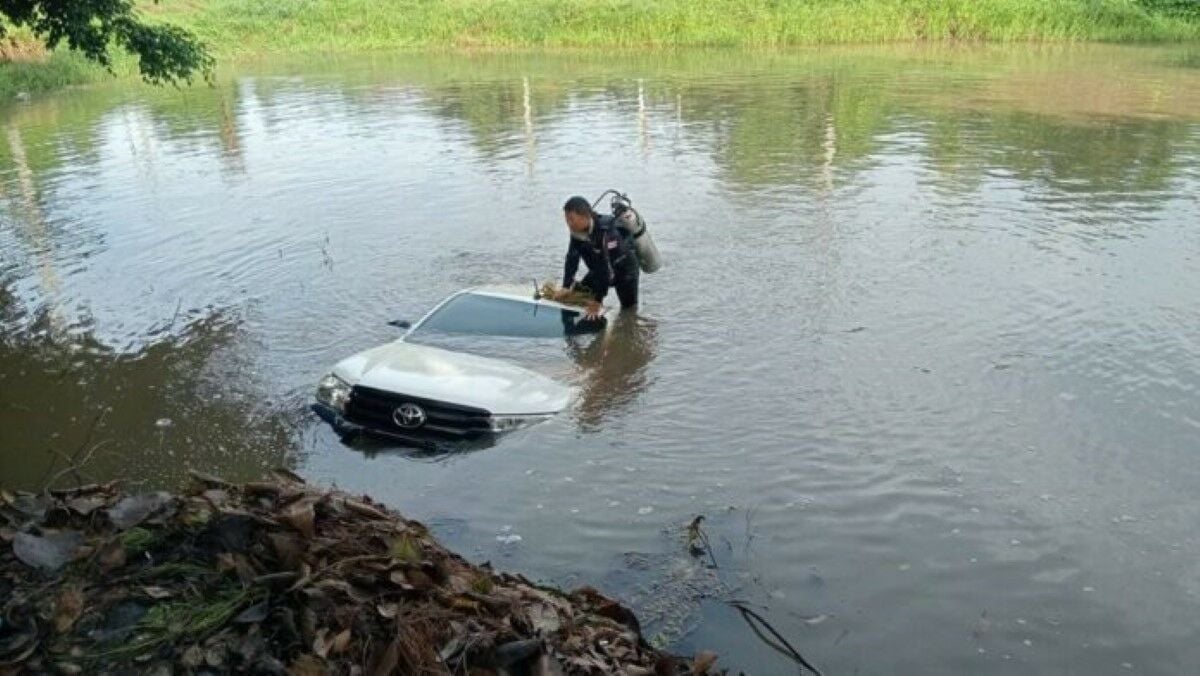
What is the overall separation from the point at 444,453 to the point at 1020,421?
4.47m

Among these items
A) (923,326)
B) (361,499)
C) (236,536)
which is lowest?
(923,326)

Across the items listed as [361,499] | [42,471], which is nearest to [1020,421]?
[361,499]

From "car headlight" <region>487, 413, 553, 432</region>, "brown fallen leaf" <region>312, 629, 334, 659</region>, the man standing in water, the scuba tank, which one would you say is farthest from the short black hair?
"brown fallen leaf" <region>312, 629, 334, 659</region>

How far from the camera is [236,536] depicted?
409 cm

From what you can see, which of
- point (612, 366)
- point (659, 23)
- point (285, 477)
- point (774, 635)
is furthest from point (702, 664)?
point (659, 23)

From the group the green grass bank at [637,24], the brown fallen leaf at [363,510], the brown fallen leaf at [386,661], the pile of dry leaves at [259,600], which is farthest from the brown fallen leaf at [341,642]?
the green grass bank at [637,24]

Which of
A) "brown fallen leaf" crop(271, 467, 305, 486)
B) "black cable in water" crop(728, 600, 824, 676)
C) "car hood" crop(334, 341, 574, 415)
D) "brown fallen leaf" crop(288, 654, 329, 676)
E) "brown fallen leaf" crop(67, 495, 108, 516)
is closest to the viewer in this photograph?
"brown fallen leaf" crop(288, 654, 329, 676)

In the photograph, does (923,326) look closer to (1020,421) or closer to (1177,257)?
(1020,421)

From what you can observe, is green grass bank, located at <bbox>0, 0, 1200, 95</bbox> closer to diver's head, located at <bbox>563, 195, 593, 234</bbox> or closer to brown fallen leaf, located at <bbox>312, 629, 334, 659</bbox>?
diver's head, located at <bbox>563, 195, 593, 234</bbox>

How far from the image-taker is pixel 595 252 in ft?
31.3

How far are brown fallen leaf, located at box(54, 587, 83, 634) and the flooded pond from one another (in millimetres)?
2619

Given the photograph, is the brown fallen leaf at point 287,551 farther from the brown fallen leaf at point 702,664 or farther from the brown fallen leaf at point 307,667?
the brown fallen leaf at point 702,664

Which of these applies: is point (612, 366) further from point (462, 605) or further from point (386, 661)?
point (386, 661)

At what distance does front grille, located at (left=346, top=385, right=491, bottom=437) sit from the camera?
7.22 m
